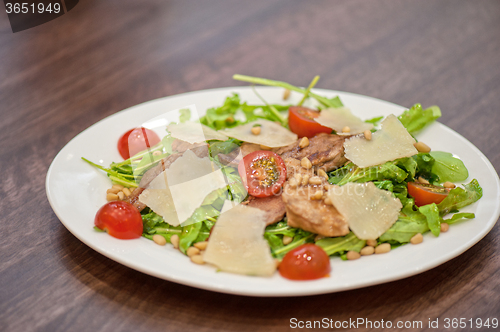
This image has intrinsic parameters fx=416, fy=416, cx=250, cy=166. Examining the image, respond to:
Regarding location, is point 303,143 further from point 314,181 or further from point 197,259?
point 197,259

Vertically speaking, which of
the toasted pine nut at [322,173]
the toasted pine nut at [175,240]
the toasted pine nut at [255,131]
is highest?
the toasted pine nut at [255,131]

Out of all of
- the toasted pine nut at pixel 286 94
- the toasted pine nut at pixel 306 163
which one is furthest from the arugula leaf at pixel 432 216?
the toasted pine nut at pixel 286 94

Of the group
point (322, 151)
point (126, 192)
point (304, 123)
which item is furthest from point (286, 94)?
point (126, 192)

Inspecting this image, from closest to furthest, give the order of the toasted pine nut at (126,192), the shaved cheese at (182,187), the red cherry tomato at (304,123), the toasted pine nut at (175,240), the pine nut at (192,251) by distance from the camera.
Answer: the pine nut at (192,251) < the toasted pine nut at (175,240) < the shaved cheese at (182,187) < the toasted pine nut at (126,192) < the red cherry tomato at (304,123)

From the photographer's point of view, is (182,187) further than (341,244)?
Yes

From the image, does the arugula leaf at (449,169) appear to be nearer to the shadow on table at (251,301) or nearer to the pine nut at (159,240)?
the shadow on table at (251,301)

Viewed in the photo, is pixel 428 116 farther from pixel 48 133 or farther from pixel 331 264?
pixel 48 133
